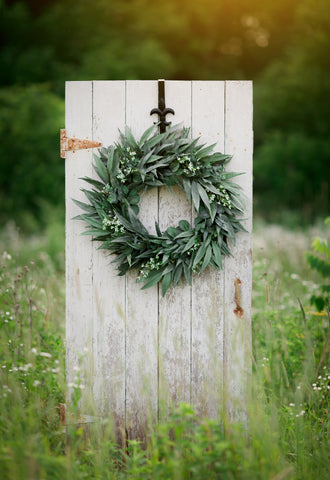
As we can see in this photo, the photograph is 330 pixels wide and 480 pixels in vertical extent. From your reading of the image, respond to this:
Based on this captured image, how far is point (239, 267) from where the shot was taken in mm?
2539

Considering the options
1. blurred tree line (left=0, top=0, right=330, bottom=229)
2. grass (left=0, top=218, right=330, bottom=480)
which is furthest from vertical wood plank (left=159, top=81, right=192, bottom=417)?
blurred tree line (left=0, top=0, right=330, bottom=229)

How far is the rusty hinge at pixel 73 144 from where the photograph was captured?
250 cm

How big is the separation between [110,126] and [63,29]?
38.7 ft

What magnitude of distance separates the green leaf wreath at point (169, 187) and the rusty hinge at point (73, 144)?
88 millimetres

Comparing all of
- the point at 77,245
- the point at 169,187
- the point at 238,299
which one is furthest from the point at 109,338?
the point at 169,187

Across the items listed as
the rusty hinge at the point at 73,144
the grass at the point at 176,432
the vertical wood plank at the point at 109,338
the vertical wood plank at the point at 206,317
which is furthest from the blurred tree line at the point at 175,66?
the vertical wood plank at the point at 206,317

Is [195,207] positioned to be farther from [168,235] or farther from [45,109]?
[45,109]

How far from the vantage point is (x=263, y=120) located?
43.5 feet

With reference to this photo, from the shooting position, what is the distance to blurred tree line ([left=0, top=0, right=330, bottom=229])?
10.6 metres

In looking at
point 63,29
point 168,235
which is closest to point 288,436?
point 168,235

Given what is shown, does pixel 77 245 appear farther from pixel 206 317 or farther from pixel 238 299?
pixel 238 299

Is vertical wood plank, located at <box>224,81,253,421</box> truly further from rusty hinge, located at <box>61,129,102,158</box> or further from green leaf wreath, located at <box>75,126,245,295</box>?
rusty hinge, located at <box>61,129,102,158</box>

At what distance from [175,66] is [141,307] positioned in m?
12.1

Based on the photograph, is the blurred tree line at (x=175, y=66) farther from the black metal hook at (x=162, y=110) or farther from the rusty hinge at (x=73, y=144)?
the black metal hook at (x=162, y=110)
